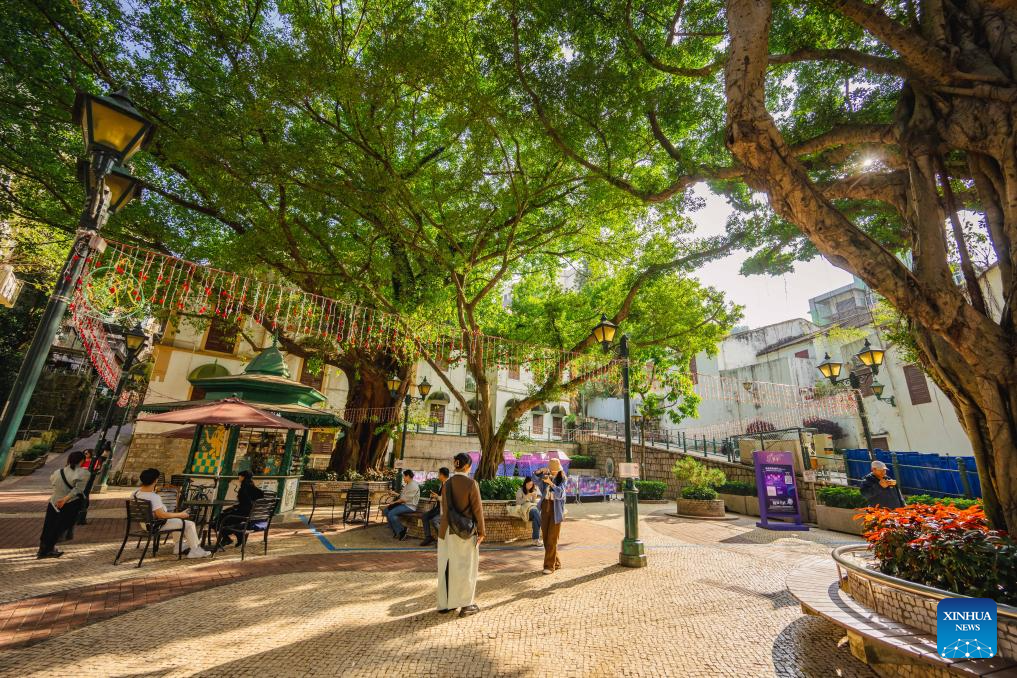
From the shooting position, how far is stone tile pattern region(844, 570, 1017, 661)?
9.80ft

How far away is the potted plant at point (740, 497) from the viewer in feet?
48.5

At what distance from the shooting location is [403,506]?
384 inches

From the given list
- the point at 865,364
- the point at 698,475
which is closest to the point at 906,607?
the point at 865,364

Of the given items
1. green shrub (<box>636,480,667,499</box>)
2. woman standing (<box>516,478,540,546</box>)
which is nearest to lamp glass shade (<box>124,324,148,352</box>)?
woman standing (<box>516,478,540,546</box>)

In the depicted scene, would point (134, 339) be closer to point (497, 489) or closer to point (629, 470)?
point (497, 489)

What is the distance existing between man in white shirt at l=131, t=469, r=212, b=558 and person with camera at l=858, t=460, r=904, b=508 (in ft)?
41.0

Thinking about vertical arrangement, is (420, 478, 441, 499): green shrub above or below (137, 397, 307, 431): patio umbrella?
below

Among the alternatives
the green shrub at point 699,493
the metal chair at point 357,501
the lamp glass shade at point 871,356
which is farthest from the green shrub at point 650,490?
the metal chair at point 357,501

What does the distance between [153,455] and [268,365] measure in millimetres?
11257

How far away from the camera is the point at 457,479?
500 cm

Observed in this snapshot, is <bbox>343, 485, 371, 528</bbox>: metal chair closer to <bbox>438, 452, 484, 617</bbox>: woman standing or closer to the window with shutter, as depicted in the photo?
<bbox>438, 452, 484, 617</bbox>: woman standing

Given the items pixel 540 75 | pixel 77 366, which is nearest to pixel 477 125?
pixel 540 75

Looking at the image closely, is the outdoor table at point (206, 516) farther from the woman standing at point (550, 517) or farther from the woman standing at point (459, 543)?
the woman standing at point (550, 517)

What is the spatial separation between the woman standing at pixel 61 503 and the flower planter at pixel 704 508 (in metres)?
15.1
